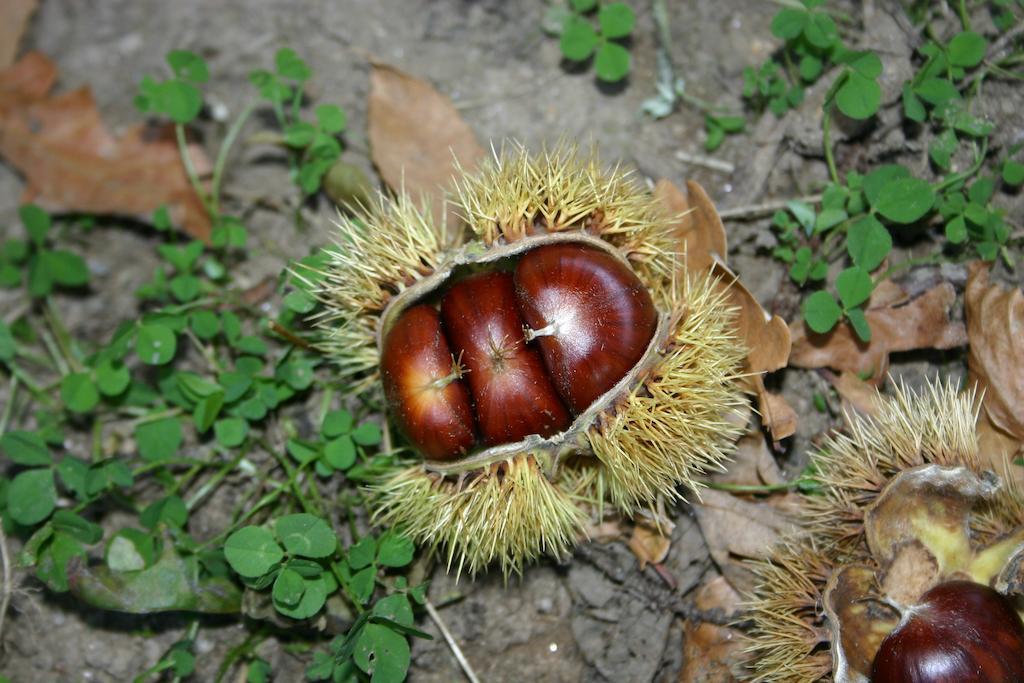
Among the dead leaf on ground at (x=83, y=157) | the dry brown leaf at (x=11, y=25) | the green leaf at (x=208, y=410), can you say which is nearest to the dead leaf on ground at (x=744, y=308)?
the green leaf at (x=208, y=410)

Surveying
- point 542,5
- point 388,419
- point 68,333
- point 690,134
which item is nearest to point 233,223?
point 68,333

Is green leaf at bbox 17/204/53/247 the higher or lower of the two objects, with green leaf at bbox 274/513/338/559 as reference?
higher

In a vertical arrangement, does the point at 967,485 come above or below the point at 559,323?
below

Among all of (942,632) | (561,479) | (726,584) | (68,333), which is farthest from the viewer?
(68,333)

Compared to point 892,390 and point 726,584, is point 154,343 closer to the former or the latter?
point 726,584

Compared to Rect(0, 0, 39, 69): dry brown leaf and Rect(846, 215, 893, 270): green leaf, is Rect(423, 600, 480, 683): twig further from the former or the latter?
Rect(0, 0, 39, 69): dry brown leaf

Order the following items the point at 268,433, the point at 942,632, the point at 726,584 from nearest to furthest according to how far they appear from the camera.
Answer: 1. the point at 942,632
2. the point at 726,584
3. the point at 268,433

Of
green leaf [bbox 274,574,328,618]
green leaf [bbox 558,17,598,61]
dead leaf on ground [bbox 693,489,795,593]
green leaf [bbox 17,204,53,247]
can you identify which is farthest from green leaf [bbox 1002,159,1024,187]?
green leaf [bbox 17,204,53,247]
